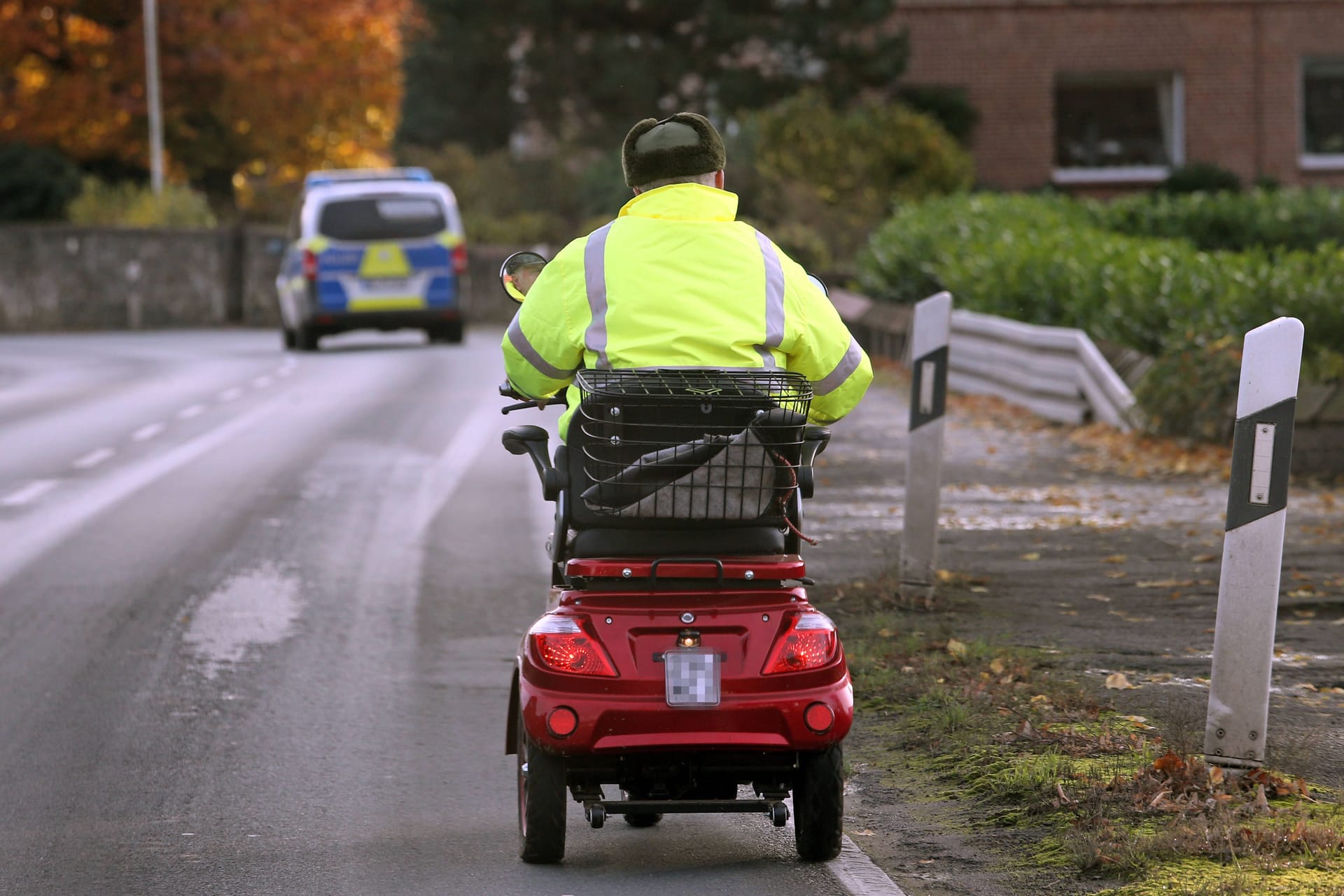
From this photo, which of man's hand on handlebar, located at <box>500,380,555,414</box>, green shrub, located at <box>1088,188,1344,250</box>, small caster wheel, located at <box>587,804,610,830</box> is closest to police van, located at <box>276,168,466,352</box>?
green shrub, located at <box>1088,188,1344,250</box>

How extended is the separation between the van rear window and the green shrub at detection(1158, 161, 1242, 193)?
68.4 ft

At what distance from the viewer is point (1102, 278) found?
58.4ft

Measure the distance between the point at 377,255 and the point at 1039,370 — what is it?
11.2 metres

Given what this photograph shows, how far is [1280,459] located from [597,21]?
36872mm

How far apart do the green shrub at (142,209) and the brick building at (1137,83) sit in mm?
14884

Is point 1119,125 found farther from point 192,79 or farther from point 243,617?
point 243,617

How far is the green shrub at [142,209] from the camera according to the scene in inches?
1551

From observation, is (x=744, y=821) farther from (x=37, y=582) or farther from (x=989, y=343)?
(x=989, y=343)

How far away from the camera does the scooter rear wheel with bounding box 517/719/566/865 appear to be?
16.2 ft

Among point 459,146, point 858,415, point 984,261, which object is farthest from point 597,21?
point 858,415

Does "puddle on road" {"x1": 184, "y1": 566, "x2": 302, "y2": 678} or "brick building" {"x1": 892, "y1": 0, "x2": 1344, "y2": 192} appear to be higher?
"brick building" {"x1": 892, "y1": 0, "x2": 1344, "y2": 192}

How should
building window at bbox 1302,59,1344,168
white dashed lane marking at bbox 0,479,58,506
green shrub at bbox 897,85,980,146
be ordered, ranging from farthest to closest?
building window at bbox 1302,59,1344,168
green shrub at bbox 897,85,980,146
white dashed lane marking at bbox 0,479,58,506

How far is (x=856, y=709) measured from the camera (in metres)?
6.80

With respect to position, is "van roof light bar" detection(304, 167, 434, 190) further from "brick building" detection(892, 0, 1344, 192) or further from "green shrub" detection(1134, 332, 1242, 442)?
"brick building" detection(892, 0, 1344, 192)
